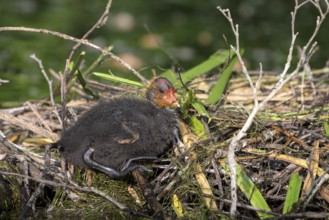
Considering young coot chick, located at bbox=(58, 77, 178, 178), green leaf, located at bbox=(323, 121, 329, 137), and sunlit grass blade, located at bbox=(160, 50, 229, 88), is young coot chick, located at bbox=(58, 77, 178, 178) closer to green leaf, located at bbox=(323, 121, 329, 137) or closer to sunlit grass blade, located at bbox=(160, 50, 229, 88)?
sunlit grass blade, located at bbox=(160, 50, 229, 88)

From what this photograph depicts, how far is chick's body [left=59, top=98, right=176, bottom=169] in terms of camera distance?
15.8 ft

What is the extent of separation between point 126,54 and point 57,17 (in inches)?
69.4

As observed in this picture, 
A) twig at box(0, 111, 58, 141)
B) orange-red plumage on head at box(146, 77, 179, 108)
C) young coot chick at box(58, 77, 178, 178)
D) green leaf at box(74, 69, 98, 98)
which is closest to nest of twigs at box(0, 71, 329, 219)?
twig at box(0, 111, 58, 141)

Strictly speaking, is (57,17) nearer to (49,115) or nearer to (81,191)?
(49,115)

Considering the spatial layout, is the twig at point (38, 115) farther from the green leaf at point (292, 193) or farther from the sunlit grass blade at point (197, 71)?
the green leaf at point (292, 193)

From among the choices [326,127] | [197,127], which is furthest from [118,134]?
[326,127]

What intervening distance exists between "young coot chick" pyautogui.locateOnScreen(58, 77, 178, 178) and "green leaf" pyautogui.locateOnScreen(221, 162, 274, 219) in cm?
54

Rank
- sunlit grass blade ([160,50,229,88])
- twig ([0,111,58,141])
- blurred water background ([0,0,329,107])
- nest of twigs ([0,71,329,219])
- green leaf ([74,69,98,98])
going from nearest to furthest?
nest of twigs ([0,71,329,219]), twig ([0,111,58,141]), green leaf ([74,69,98,98]), sunlit grass blade ([160,50,229,88]), blurred water background ([0,0,329,107])

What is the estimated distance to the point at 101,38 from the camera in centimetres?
1033

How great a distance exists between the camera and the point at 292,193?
4.66 metres

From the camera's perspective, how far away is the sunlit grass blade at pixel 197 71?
234 inches

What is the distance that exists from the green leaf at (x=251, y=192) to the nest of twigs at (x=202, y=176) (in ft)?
0.04

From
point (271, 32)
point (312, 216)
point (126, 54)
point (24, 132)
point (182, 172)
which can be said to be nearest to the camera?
point (312, 216)

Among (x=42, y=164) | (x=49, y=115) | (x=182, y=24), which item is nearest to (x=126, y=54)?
(x=182, y=24)
